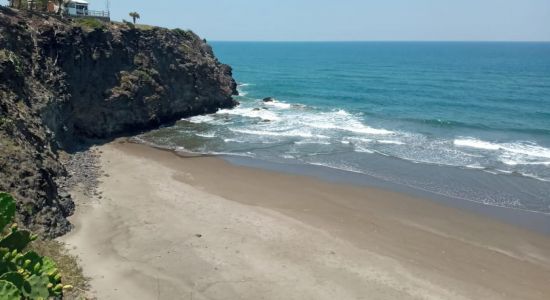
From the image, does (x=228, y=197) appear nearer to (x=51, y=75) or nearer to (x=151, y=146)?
(x=151, y=146)

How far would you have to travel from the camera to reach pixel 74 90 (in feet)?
139

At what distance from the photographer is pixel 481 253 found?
24.0 meters

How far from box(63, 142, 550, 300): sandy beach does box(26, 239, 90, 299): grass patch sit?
648 millimetres

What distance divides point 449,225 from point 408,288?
28.2 ft

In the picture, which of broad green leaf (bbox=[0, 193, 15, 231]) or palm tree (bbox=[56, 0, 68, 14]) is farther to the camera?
palm tree (bbox=[56, 0, 68, 14])

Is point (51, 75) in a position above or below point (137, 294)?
above

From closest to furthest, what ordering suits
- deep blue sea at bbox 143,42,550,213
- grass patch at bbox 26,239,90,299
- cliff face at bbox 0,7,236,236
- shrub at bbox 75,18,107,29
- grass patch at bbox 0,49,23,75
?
grass patch at bbox 26,239,90,299, cliff face at bbox 0,7,236,236, grass patch at bbox 0,49,23,75, deep blue sea at bbox 143,42,550,213, shrub at bbox 75,18,107,29

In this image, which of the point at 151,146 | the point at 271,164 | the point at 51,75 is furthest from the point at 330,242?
the point at 51,75

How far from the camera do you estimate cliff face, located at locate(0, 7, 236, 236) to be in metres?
23.4

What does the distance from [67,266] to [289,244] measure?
10215 millimetres

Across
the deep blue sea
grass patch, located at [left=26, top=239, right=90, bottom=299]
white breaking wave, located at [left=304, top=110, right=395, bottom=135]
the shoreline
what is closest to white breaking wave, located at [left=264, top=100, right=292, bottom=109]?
the deep blue sea

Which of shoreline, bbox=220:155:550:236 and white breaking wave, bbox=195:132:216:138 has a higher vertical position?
white breaking wave, bbox=195:132:216:138

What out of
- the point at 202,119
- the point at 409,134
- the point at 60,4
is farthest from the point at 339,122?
the point at 60,4

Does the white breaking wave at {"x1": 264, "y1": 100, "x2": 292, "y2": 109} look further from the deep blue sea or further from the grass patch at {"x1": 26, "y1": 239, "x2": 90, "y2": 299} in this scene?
the grass patch at {"x1": 26, "y1": 239, "x2": 90, "y2": 299}
